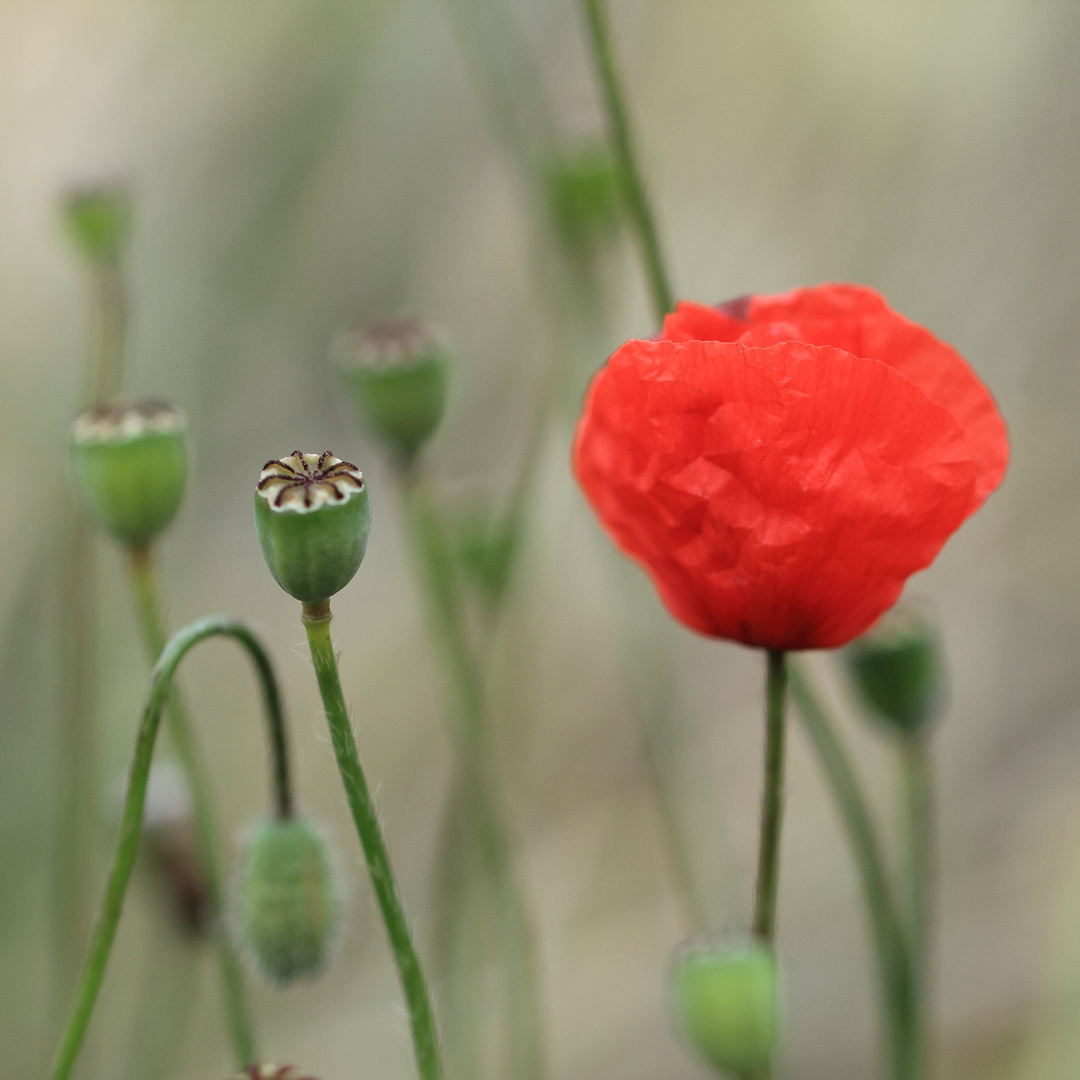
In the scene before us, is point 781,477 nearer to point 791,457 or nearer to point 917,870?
point 791,457

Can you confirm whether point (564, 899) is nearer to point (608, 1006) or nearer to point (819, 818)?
point (608, 1006)

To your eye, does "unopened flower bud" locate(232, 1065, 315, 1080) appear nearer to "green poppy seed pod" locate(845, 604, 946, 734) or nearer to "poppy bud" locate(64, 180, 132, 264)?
"green poppy seed pod" locate(845, 604, 946, 734)

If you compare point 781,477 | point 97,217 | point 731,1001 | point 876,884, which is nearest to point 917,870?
point 876,884

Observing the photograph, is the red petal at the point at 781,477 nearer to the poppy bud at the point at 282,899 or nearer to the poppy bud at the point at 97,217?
the poppy bud at the point at 282,899

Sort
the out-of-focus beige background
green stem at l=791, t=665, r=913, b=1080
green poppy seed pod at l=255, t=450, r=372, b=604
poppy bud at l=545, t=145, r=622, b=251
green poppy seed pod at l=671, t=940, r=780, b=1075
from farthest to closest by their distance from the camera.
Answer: the out-of-focus beige background → poppy bud at l=545, t=145, r=622, b=251 → green stem at l=791, t=665, r=913, b=1080 → green poppy seed pod at l=671, t=940, r=780, b=1075 → green poppy seed pod at l=255, t=450, r=372, b=604

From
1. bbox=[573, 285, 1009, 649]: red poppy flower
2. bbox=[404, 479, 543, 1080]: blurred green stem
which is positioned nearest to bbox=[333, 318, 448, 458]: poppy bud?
bbox=[404, 479, 543, 1080]: blurred green stem

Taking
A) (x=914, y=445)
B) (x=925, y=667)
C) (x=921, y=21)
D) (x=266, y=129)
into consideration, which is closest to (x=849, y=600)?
(x=914, y=445)
